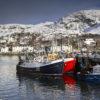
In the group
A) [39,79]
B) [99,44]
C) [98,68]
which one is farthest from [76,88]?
[99,44]

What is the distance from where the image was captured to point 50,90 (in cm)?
3844

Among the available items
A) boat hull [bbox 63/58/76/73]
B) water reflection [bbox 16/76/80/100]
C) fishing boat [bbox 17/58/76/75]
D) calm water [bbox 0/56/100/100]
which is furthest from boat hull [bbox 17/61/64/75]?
calm water [bbox 0/56/100/100]

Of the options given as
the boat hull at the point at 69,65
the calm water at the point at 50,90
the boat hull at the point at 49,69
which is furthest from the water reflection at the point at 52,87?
the boat hull at the point at 69,65

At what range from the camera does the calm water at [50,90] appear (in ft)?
112

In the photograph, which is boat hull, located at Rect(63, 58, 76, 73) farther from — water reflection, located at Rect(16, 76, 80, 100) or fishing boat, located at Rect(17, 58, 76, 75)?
water reflection, located at Rect(16, 76, 80, 100)

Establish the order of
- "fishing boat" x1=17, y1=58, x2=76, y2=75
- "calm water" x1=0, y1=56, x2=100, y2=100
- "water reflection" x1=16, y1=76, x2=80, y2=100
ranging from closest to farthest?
"calm water" x1=0, y1=56, x2=100, y2=100 → "water reflection" x1=16, y1=76, x2=80, y2=100 → "fishing boat" x1=17, y1=58, x2=76, y2=75

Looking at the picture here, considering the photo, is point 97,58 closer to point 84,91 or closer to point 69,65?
point 69,65

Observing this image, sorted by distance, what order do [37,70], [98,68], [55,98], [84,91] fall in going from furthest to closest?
[37,70] → [98,68] → [84,91] → [55,98]

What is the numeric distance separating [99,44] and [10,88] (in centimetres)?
10489

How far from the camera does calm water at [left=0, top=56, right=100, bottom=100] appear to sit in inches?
1350

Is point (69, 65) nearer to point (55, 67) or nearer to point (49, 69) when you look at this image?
point (55, 67)

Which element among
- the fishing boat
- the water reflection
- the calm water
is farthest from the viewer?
the fishing boat

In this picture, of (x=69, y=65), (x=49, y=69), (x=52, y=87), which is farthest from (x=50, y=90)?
(x=49, y=69)

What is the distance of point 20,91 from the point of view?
38.1 m
